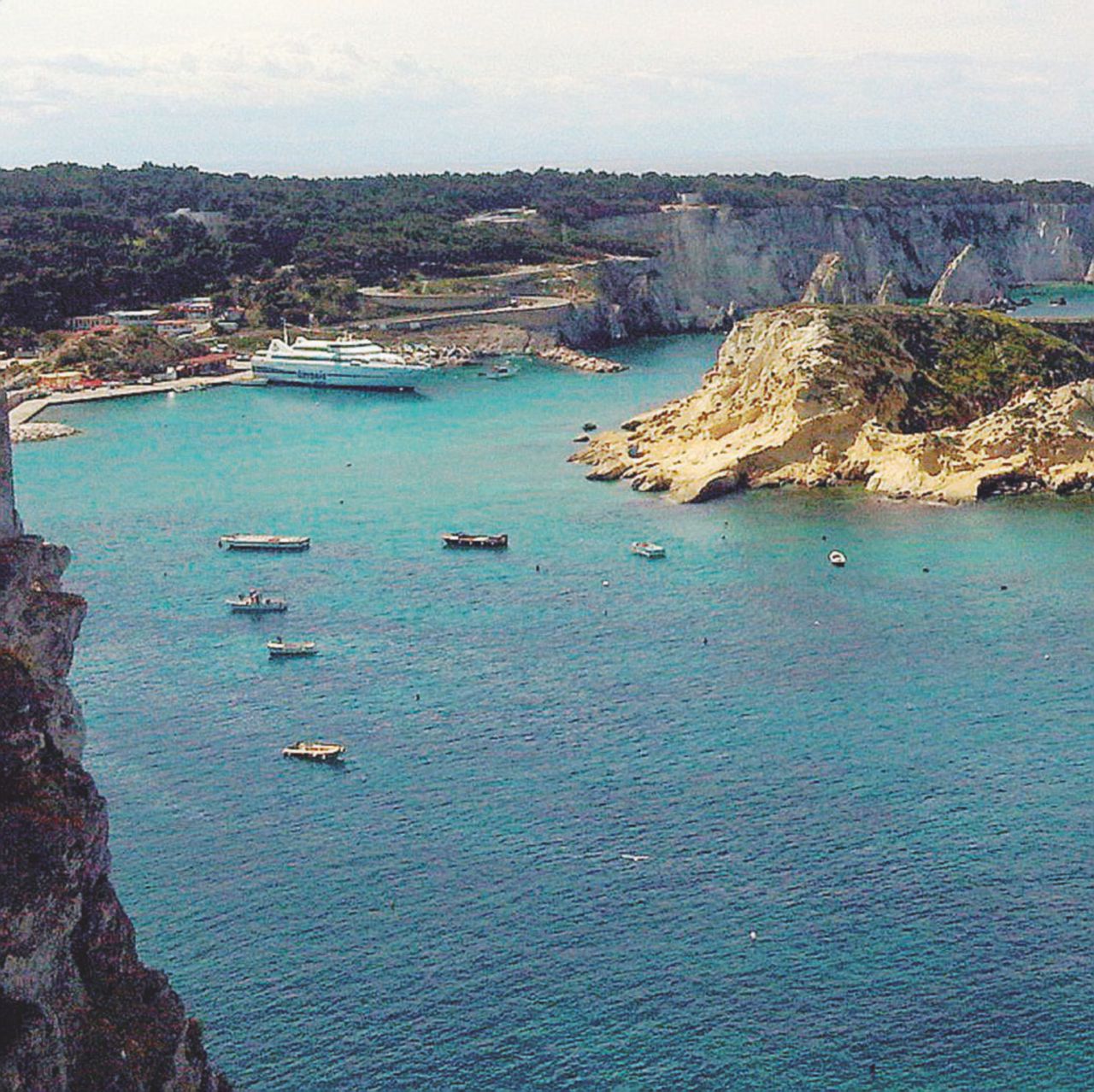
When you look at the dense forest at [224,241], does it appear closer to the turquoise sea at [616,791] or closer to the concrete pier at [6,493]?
the turquoise sea at [616,791]

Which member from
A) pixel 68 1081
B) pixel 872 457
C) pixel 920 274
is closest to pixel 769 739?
pixel 68 1081

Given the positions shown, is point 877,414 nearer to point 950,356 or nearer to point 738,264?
point 950,356

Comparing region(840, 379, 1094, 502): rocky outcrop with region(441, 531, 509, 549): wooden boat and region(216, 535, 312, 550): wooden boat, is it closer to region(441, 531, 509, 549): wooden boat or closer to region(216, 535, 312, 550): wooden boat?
region(441, 531, 509, 549): wooden boat

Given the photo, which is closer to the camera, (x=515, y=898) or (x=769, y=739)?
(x=515, y=898)

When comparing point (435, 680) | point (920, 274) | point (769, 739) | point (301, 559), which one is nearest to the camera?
point (769, 739)

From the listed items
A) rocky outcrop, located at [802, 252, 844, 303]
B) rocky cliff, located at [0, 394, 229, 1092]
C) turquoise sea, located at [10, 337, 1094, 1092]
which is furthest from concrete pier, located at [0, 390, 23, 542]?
rocky outcrop, located at [802, 252, 844, 303]

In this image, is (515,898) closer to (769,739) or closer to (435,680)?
(769,739)

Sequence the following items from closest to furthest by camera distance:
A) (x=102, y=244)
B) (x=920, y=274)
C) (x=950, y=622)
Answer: (x=950, y=622)
(x=102, y=244)
(x=920, y=274)
